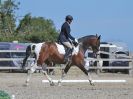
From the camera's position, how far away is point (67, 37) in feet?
61.2

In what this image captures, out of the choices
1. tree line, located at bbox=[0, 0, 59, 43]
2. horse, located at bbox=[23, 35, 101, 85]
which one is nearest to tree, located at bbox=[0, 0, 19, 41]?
tree line, located at bbox=[0, 0, 59, 43]

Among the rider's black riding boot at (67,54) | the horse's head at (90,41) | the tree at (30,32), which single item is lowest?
the rider's black riding boot at (67,54)

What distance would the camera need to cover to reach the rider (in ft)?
60.1

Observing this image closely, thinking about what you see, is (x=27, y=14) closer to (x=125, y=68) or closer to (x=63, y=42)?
(x=125, y=68)

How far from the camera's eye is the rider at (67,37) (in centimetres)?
1833

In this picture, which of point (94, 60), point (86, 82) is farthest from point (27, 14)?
point (86, 82)

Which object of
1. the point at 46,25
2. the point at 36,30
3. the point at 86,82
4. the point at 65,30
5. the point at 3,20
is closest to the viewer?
the point at 65,30

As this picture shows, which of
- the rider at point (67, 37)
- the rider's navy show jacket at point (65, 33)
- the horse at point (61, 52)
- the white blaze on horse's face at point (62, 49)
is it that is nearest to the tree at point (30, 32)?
the horse at point (61, 52)

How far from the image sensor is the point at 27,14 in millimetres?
64125

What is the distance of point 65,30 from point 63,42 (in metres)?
0.62

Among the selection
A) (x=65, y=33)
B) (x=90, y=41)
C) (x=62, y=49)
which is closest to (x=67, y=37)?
(x=65, y=33)

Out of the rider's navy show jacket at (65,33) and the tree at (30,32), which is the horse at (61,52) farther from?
the tree at (30,32)

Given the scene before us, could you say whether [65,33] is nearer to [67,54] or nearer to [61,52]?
[67,54]

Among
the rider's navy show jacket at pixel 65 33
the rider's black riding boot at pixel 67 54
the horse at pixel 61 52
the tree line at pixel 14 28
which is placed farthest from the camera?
the tree line at pixel 14 28
